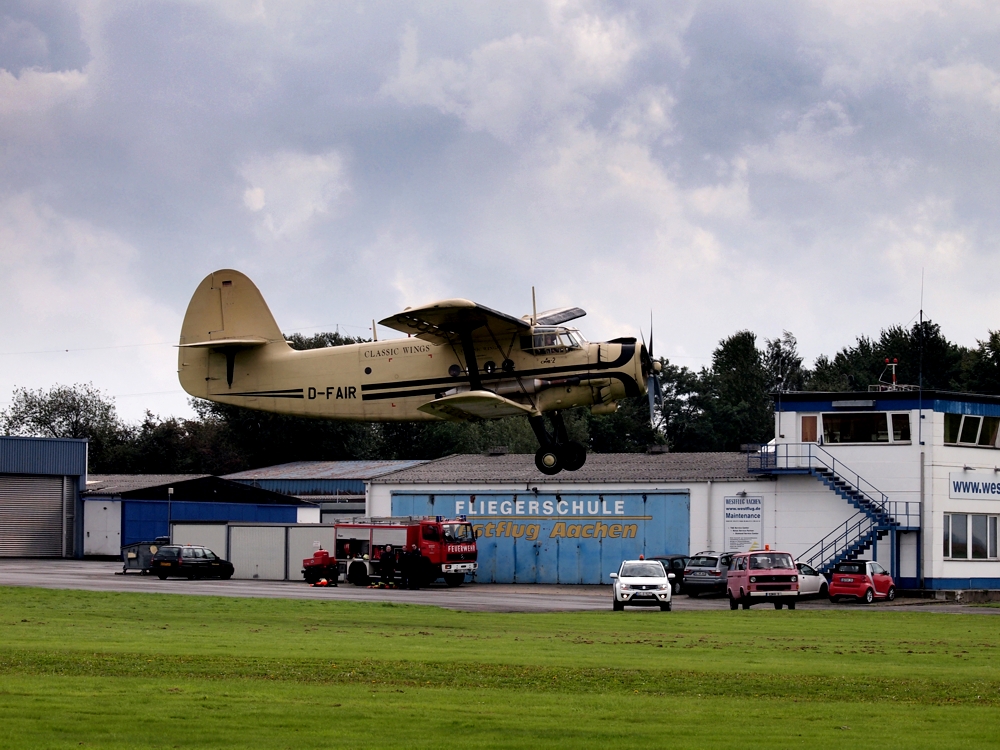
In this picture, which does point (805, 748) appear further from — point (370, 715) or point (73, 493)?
point (73, 493)

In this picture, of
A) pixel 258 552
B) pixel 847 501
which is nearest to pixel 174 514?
pixel 258 552

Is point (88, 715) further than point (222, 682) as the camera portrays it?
No

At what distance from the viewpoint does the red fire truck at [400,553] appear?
53969 mm

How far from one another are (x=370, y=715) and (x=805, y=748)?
5.06 meters

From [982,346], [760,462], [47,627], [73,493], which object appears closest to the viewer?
[47,627]

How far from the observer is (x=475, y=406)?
2841 cm

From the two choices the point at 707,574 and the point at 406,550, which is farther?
the point at 406,550

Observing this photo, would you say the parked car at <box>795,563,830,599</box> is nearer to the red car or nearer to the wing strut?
the red car

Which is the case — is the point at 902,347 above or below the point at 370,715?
above

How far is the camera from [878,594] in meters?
49.3

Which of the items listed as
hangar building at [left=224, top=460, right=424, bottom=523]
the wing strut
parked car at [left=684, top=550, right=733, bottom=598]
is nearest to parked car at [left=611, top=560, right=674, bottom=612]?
parked car at [left=684, top=550, right=733, bottom=598]

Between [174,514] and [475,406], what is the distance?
2349 inches

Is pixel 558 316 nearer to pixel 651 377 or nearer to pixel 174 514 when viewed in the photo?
pixel 651 377

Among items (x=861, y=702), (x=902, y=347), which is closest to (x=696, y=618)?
(x=861, y=702)
